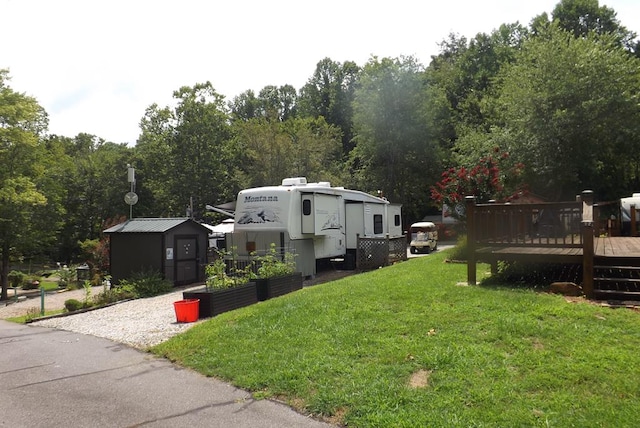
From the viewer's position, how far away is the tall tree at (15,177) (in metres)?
24.3

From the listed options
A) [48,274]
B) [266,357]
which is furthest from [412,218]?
[266,357]

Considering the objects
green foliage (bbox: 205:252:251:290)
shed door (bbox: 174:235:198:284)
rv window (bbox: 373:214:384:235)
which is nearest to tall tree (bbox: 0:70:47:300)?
shed door (bbox: 174:235:198:284)

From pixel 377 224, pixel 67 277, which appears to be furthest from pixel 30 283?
pixel 377 224

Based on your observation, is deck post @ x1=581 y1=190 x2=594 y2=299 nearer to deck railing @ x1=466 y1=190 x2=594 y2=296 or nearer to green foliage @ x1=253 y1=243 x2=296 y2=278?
deck railing @ x1=466 y1=190 x2=594 y2=296

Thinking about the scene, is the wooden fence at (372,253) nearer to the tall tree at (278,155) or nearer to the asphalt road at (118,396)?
the asphalt road at (118,396)

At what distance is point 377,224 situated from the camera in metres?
19.9

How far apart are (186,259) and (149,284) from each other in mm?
2245

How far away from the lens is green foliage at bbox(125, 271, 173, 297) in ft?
47.9

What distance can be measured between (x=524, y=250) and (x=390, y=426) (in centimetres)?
532

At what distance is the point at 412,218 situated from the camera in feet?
141

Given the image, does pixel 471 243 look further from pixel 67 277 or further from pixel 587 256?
pixel 67 277

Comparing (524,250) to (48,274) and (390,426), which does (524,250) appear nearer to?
(390,426)

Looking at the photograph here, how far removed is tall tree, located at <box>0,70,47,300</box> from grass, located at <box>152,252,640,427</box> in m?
21.4

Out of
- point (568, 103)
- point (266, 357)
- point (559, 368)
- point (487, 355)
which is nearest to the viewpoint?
point (559, 368)
